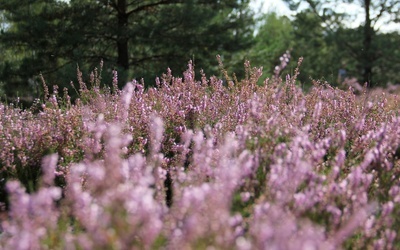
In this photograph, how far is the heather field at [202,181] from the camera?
1722 millimetres

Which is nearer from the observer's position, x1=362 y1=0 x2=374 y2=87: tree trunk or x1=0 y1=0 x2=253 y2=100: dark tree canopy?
x1=0 y1=0 x2=253 y2=100: dark tree canopy

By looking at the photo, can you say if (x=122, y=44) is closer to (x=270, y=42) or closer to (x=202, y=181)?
(x=270, y=42)

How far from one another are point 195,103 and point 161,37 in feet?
24.4

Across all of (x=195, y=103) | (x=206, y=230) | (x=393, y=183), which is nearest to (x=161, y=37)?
(x=195, y=103)

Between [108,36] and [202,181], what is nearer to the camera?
[202,181]

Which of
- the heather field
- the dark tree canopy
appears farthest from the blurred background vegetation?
the heather field

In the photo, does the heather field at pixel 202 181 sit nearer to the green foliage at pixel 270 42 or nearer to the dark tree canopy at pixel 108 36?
the dark tree canopy at pixel 108 36

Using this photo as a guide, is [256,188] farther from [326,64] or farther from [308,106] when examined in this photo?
[326,64]

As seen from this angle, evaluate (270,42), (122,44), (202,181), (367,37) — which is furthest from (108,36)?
(202,181)

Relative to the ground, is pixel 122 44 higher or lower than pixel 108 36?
lower

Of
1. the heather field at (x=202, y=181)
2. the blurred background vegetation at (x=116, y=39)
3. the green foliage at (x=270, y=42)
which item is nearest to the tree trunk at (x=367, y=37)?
the green foliage at (x=270, y=42)

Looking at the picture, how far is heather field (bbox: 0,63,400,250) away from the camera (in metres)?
1.72

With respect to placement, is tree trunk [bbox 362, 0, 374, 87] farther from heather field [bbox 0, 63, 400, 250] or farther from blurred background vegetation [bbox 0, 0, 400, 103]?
heather field [bbox 0, 63, 400, 250]

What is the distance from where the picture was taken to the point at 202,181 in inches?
95.0
